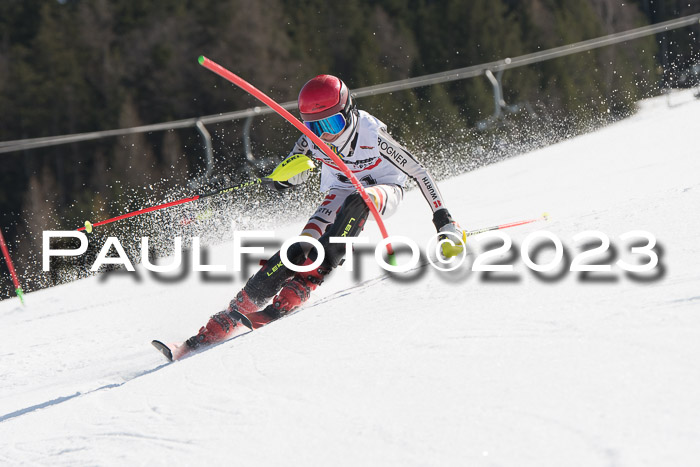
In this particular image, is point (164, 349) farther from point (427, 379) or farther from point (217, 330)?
point (427, 379)

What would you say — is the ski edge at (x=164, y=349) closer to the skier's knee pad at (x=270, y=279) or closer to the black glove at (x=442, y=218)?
the skier's knee pad at (x=270, y=279)

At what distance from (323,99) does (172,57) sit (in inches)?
1274

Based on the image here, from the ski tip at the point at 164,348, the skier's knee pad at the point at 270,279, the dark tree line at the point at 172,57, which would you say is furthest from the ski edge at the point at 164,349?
the dark tree line at the point at 172,57

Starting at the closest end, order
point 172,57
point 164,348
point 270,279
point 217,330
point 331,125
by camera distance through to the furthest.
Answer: point 164,348, point 217,330, point 270,279, point 331,125, point 172,57

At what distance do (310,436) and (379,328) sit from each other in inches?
35.1

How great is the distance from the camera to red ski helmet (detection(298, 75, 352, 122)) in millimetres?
4312

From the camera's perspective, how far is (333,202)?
4.66 meters

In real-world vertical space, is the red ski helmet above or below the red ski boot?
above

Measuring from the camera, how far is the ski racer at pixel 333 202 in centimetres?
404

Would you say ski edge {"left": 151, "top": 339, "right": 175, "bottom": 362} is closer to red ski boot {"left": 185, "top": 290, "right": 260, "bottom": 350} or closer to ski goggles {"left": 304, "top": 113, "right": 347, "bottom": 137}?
red ski boot {"left": 185, "top": 290, "right": 260, "bottom": 350}

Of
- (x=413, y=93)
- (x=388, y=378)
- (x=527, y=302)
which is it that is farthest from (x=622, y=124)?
(x=413, y=93)

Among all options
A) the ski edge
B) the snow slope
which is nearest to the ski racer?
Result: the ski edge

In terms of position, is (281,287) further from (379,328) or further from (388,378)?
(388,378)

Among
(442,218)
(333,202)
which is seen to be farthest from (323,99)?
(442,218)
